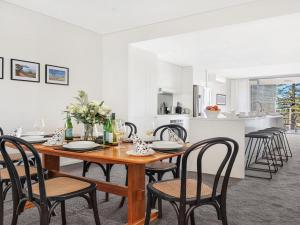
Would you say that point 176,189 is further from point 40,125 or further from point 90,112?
point 40,125

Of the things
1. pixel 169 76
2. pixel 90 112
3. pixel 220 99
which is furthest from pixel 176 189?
pixel 220 99

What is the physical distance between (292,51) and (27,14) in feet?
17.7

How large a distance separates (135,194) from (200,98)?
6.09 meters

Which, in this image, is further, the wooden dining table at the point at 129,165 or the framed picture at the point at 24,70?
the framed picture at the point at 24,70

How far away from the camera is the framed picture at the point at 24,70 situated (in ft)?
12.1

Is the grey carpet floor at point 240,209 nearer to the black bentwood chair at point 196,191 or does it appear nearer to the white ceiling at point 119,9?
the black bentwood chair at point 196,191

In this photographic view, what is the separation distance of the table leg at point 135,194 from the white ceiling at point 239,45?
2.87 metres

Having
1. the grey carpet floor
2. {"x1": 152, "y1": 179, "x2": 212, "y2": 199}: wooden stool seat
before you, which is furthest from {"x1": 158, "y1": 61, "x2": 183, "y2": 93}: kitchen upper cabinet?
{"x1": 152, "y1": 179, "x2": 212, "y2": 199}: wooden stool seat

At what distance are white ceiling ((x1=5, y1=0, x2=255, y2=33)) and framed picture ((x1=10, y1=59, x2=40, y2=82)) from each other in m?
0.84

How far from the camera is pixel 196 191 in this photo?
5.42 ft

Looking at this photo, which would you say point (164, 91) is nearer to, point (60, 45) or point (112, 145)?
point (60, 45)

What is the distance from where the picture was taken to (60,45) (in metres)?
4.33

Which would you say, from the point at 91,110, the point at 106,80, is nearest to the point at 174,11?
the point at 106,80

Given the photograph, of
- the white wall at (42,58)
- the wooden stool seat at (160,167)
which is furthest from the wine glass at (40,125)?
the wooden stool seat at (160,167)
